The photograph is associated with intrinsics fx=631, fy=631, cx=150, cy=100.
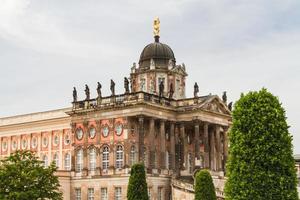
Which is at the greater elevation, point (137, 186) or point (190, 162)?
point (190, 162)

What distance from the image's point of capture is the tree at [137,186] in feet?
157

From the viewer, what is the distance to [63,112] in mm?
76062

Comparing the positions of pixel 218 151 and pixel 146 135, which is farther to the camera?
pixel 218 151

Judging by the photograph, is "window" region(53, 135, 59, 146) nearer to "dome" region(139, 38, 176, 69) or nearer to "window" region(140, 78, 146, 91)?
"window" region(140, 78, 146, 91)

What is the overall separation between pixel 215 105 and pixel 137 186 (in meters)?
24.7

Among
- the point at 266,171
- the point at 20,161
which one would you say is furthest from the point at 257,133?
the point at 20,161

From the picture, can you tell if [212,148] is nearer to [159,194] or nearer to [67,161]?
[159,194]

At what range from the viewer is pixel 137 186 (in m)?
48.2

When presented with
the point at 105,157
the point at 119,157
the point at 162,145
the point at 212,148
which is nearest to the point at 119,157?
the point at 119,157

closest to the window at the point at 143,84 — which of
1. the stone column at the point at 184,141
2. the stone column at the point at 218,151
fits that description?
the stone column at the point at 184,141

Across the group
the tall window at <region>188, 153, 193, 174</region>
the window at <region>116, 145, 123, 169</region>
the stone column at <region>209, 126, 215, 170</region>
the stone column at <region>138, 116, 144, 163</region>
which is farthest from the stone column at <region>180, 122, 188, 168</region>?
the window at <region>116, 145, 123, 169</region>

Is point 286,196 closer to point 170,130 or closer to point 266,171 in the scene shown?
point 266,171

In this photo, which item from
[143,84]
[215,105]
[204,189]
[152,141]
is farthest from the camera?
[143,84]

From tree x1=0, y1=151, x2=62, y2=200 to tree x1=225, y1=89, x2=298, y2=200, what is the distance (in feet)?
72.4
